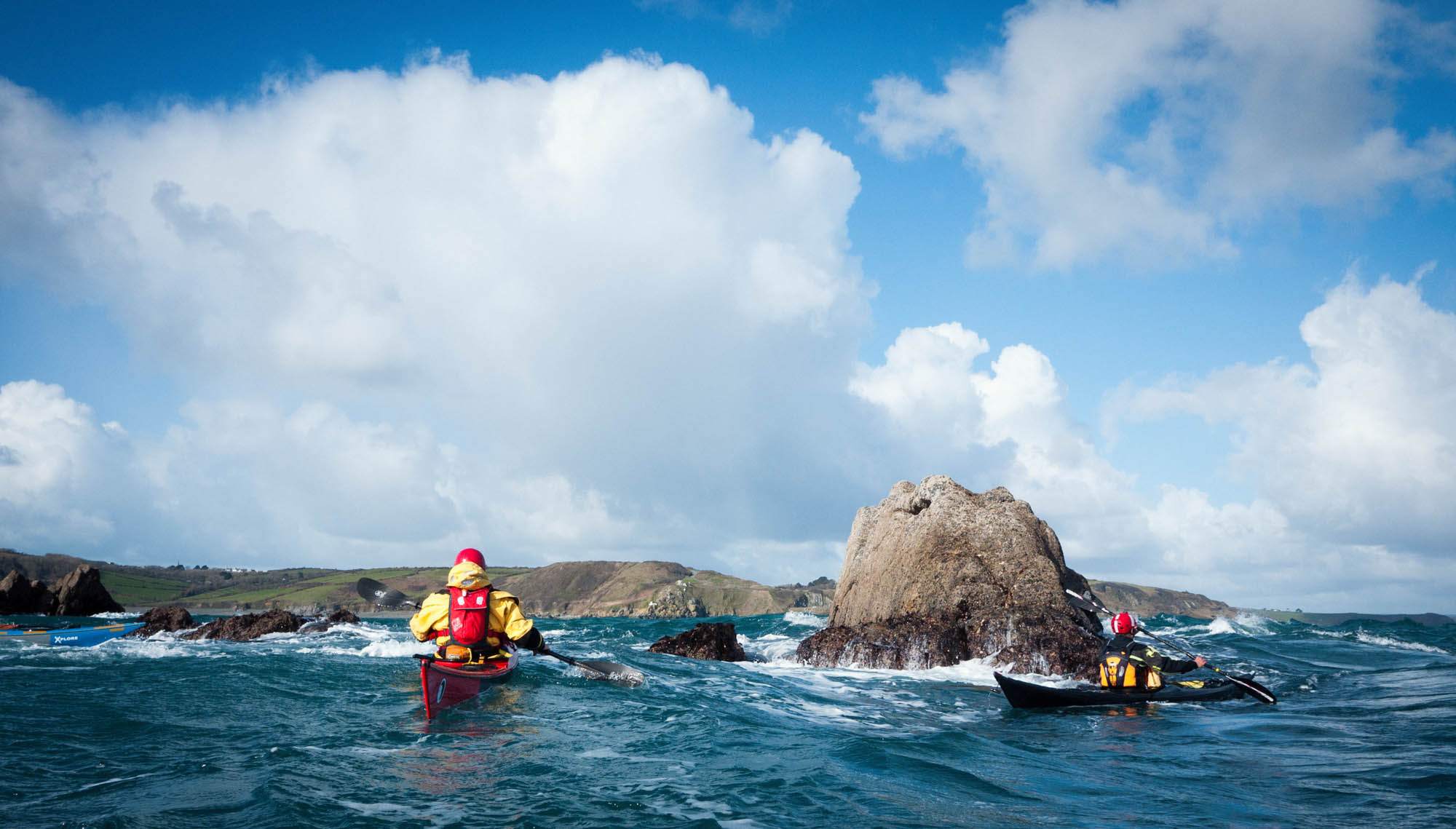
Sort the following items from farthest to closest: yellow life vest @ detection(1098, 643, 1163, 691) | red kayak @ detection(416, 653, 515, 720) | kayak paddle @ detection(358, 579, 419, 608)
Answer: kayak paddle @ detection(358, 579, 419, 608)
yellow life vest @ detection(1098, 643, 1163, 691)
red kayak @ detection(416, 653, 515, 720)

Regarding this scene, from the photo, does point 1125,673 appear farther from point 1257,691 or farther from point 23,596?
point 23,596

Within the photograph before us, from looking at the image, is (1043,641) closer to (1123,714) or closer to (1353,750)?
(1123,714)

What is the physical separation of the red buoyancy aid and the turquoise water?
118cm

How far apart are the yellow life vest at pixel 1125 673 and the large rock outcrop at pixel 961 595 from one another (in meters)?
2.53

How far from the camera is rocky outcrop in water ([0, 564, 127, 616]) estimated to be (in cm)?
6219

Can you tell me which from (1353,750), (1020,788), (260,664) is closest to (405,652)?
(260,664)

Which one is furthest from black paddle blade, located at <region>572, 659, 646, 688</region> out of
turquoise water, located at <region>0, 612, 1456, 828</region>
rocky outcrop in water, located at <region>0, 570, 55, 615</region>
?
rocky outcrop in water, located at <region>0, 570, 55, 615</region>

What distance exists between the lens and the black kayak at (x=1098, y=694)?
1473cm

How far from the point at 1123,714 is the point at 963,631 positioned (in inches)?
261

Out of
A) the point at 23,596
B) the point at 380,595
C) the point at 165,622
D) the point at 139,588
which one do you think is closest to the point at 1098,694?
the point at 380,595

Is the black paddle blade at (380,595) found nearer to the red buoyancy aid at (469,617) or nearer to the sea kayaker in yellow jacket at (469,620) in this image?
the sea kayaker in yellow jacket at (469,620)

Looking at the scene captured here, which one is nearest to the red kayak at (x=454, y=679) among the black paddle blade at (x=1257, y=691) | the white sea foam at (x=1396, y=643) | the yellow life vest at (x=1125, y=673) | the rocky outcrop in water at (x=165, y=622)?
the yellow life vest at (x=1125, y=673)

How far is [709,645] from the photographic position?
2544 centimetres

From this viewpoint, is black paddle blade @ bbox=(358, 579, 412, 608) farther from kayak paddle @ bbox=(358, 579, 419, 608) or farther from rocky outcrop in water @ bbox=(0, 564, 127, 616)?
rocky outcrop in water @ bbox=(0, 564, 127, 616)
